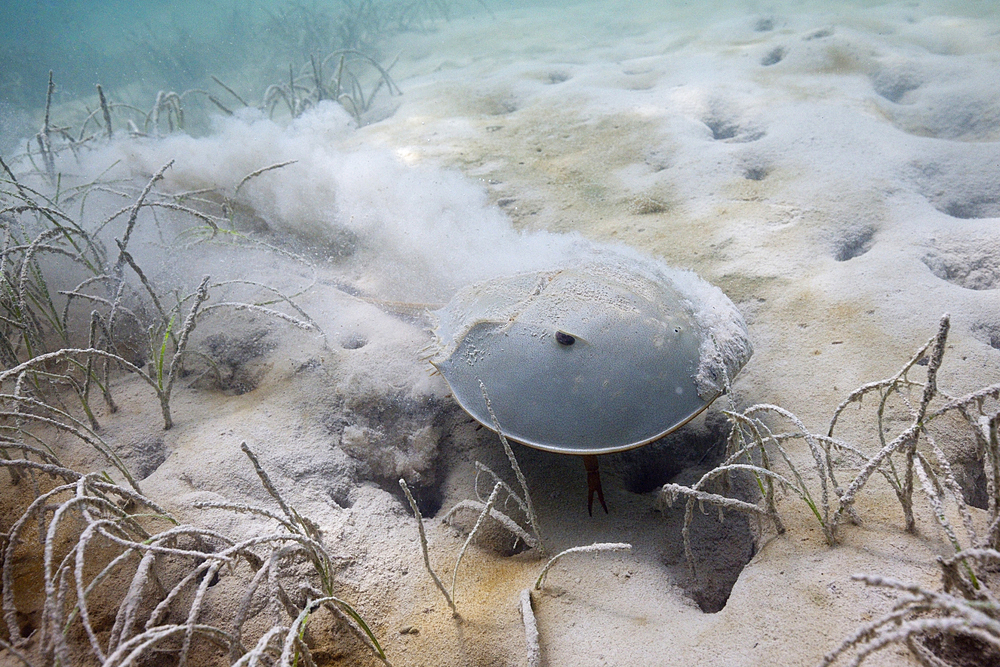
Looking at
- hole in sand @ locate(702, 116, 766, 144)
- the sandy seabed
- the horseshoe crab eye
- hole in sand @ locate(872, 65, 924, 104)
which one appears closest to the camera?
the sandy seabed

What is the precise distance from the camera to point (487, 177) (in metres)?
3.79

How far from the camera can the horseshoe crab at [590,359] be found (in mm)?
1527

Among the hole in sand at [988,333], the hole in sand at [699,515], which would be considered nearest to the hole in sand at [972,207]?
the hole in sand at [988,333]

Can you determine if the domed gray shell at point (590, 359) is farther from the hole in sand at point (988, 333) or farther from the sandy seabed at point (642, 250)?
the hole in sand at point (988, 333)

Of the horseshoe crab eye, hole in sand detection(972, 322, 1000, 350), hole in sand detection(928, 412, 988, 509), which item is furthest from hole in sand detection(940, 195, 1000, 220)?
the horseshoe crab eye

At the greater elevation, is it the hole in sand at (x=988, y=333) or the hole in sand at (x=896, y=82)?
the hole in sand at (x=896, y=82)

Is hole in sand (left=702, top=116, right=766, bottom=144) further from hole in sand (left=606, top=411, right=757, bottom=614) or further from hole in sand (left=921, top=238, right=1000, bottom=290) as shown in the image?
hole in sand (left=606, top=411, right=757, bottom=614)

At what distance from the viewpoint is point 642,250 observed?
2.81m

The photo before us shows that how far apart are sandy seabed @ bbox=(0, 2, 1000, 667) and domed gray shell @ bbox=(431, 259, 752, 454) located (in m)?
0.38

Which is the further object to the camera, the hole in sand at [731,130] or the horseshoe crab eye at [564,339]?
the hole in sand at [731,130]

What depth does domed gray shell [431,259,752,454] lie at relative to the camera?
1.53m

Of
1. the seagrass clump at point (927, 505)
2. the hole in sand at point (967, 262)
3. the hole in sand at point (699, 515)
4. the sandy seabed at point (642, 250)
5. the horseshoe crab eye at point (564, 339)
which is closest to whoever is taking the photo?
the seagrass clump at point (927, 505)

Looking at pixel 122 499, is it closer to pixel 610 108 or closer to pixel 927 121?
pixel 610 108

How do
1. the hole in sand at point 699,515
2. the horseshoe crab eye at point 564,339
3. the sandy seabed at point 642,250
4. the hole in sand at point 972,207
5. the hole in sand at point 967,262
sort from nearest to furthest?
the sandy seabed at point 642,250 < the hole in sand at point 699,515 < the horseshoe crab eye at point 564,339 < the hole in sand at point 967,262 < the hole in sand at point 972,207
